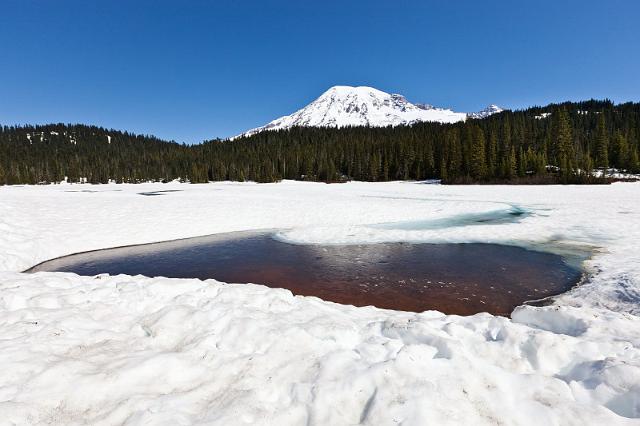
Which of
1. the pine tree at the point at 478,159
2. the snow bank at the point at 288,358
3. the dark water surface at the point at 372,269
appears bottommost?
the dark water surface at the point at 372,269

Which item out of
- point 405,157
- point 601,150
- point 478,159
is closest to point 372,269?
point 478,159

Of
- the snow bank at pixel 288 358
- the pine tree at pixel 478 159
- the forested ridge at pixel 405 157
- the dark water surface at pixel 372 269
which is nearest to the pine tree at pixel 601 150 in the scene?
the forested ridge at pixel 405 157

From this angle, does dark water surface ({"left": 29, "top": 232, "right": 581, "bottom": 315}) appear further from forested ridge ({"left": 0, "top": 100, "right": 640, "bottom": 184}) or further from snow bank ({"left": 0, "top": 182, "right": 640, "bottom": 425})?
forested ridge ({"left": 0, "top": 100, "right": 640, "bottom": 184})

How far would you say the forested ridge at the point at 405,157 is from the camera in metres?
77.1

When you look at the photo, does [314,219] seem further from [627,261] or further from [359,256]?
[627,261]

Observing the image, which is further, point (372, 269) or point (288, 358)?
point (372, 269)

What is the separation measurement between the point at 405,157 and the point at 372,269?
90.9m

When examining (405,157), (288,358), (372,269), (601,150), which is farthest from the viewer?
(405,157)

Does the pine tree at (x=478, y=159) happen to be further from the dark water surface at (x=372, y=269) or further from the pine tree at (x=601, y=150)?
the dark water surface at (x=372, y=269)

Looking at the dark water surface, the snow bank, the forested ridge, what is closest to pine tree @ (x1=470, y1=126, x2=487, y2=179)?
the forested ridge

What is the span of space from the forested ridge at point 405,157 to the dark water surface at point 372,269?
6677cm

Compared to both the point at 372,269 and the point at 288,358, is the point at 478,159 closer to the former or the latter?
the point at 372,269

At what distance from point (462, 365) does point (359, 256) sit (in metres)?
10.8

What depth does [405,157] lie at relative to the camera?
324ft
